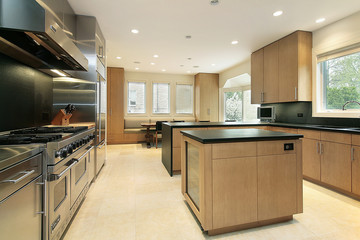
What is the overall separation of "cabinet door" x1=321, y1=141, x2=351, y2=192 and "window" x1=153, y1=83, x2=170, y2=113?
19.2ft

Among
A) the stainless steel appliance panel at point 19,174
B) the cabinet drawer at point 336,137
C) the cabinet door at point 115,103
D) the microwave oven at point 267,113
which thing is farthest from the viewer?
the cabinet door at point 115,103

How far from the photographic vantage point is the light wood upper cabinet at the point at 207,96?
7332 mm

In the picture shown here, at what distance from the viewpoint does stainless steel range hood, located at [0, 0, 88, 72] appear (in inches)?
47.7

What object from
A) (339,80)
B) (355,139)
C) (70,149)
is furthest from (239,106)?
(70,149)

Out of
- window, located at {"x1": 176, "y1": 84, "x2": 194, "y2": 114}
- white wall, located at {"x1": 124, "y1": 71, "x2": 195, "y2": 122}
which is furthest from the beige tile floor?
window, located at {"x1": 176, "y1": 84, "x2": 194, "y2": 114}

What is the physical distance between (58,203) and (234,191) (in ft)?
5.00

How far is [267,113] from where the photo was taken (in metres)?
4.48

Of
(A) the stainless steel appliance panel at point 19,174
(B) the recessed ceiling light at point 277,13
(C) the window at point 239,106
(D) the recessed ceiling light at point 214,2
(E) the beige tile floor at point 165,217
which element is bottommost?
(E) the beige tile floor at point 165,217

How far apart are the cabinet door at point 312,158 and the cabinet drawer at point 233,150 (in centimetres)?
188

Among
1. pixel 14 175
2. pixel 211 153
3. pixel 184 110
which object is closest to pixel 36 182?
pixel 14 175

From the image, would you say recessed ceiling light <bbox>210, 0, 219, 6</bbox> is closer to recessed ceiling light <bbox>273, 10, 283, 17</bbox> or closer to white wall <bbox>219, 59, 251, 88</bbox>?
recessed ceiling light <bbox>273, 10, 283, 17</bbox>

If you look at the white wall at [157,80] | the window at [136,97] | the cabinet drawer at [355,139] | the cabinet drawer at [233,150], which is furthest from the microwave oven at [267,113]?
the window at [136,97]

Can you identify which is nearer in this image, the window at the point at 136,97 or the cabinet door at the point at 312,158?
the cabinet door at the point at 312,158

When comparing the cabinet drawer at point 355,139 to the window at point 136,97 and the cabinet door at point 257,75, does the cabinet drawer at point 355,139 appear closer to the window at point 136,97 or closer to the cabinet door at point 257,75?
the cabinet door at point 257,75
